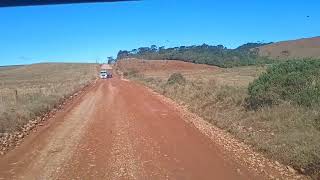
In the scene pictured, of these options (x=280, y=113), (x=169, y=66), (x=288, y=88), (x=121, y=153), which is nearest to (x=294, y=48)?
(x=169, y=66)

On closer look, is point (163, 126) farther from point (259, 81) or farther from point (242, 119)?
point (259, 81)

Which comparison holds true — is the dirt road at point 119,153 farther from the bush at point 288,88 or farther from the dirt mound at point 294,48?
the dirt mound at point 294,48

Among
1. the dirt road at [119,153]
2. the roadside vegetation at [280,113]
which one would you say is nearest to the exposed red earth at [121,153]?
the dirt road at [119,153]

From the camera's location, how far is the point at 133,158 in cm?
1081

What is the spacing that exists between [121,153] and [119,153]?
50mm

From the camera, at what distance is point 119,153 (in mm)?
11492

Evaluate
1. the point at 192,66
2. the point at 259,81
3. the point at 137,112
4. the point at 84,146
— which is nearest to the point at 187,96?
the point at 137,112

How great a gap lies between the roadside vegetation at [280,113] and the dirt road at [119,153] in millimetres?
1170

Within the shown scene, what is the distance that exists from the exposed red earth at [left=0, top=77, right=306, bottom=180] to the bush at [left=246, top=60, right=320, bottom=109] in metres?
2.76

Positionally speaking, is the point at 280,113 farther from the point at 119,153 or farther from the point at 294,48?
the point at 294,48

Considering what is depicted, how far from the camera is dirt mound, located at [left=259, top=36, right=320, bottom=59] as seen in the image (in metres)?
108

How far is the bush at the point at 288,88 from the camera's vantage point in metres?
14.9

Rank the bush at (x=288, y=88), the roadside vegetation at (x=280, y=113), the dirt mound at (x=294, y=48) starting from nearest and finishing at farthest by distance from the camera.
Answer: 1. the roadside vegetation at (x=280, y=113)
2. the bush at (x=288, y=88)
3. the dirt mound at (x=294, y=48)

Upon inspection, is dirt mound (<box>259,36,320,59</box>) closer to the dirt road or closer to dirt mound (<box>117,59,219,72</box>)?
dirt mound (<box>117,59,219,72</box>)
